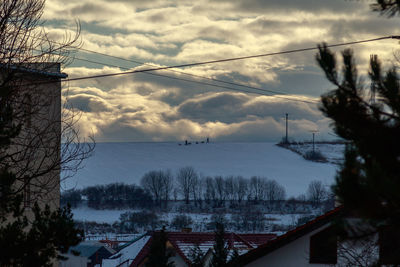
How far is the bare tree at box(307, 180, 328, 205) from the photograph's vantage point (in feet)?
224

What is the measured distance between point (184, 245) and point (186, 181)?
5514 cm

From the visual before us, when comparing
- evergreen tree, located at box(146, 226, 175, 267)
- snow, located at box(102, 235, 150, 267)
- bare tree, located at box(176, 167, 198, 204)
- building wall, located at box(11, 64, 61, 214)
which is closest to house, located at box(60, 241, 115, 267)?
snow, located at box(102, 235, 150, 267)

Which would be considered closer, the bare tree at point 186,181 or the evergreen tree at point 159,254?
the evergreen tree at point 159,254

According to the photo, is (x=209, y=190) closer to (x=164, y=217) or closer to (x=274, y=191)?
(x=274, y=191)

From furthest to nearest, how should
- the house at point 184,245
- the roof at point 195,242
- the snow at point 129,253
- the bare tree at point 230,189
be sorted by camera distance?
the bare tree at point 230,189
the snow at point 129,253
the roof at point 195,242
the house at point 184,245

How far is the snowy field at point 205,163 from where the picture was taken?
280ft

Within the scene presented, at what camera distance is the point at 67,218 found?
410 inches

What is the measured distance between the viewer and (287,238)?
43.8 ft

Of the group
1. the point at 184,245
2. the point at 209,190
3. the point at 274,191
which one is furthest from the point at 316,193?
the point at 184,245

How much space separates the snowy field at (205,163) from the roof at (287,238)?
62.3 m

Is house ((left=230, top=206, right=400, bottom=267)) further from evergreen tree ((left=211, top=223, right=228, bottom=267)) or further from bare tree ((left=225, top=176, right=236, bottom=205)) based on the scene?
bare tree ((left=225, top=176, right=236, bottom=205))

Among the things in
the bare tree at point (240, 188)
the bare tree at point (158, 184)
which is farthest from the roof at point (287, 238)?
the bare tree at point (158, 184)

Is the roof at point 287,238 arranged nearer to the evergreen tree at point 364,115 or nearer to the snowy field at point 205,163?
the evergreen tree at point 364,115

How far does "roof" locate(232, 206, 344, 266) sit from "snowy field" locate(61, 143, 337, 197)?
62.3 m
